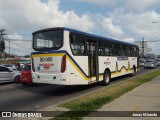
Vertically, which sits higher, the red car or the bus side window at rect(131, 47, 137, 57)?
the bus side window at rect(131, 47, 137, 57)

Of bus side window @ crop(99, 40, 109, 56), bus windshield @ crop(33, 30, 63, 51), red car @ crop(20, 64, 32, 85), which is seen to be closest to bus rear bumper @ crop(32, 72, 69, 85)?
bus windshield @ crop(33, 30, 63, 51)

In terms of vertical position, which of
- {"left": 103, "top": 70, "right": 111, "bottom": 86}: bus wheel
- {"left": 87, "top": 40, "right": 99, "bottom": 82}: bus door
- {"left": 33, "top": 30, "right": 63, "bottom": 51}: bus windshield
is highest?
{"left": 33, "top": 30, "right": 63, "bottom": 51}: bus windshield

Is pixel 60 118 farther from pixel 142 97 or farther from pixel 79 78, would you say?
pixel 79 78

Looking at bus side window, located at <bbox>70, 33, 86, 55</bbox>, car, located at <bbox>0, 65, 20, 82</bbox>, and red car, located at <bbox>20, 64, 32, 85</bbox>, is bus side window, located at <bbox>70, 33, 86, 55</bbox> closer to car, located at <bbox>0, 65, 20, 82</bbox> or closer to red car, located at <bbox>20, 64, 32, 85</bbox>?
red car, located at <bbox>20, 64, 32, 85</bbox>

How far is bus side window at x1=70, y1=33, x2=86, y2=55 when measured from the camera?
526 inches

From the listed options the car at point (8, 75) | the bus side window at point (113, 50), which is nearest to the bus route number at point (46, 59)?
the car at point (8, 75)

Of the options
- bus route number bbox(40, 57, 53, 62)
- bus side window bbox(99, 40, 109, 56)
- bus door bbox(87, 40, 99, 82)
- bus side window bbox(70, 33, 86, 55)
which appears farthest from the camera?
bus side window bbox(99, 40, 109, 56)

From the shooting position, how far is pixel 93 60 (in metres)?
15.5

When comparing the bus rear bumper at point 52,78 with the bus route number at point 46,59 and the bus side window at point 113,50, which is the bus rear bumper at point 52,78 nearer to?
the bus route number at point 46,59

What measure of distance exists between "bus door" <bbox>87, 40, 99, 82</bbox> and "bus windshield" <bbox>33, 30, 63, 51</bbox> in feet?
7.82

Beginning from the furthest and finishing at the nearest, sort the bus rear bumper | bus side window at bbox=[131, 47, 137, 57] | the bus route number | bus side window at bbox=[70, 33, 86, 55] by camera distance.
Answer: bus side window at bbox=[131, 47, 137, 57] < bus side window at bbox=[70, 33, 86, 55] < the bus route number < the bus rear bumper

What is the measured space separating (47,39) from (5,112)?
5.30m

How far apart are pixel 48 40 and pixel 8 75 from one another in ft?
21.6

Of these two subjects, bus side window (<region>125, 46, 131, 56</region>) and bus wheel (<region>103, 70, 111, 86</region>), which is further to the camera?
bus side window (<region>125, 46, 131, 56</region>)
